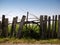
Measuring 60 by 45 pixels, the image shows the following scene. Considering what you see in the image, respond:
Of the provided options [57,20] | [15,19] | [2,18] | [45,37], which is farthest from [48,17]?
[2,18]

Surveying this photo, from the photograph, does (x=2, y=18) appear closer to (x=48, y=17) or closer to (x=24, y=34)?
(x=24, y=34)

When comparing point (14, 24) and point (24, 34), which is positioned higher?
point (14, 24)

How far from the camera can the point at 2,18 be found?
43.2ft

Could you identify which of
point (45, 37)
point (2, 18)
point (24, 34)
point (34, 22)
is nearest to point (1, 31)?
point (2, 18)

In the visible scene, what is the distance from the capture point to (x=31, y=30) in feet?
42.7

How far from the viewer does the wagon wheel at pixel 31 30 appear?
1280 cm

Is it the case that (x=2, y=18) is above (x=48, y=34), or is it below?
above

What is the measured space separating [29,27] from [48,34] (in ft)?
5.43

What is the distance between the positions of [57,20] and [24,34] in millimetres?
2836

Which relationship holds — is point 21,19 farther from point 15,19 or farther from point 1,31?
point 1,31

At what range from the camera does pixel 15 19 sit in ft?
42.2

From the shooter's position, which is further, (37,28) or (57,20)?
(37,28)

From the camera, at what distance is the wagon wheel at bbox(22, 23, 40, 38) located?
42.0 feet

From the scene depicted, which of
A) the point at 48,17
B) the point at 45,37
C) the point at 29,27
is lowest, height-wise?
the point at 45,37
